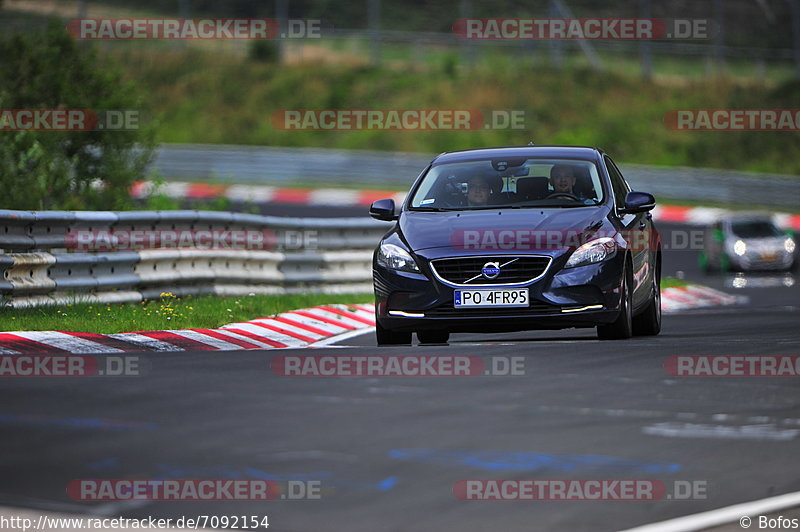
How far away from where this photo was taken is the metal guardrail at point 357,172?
137 ft

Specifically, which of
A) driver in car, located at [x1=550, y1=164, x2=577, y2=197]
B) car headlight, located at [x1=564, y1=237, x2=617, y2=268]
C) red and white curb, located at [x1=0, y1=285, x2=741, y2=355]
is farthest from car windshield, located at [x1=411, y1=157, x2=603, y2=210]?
red and white curb, located at [x1=0, y1=285, x2=741, y2=355]

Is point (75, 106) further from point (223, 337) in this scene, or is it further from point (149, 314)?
point (223, 337)

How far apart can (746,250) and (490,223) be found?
1792 cm

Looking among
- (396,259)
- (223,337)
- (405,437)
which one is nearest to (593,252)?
(396,259)

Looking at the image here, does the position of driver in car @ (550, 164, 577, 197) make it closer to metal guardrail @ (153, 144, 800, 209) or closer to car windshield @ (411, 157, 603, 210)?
car windshield @ (411, 157, 603, 210)

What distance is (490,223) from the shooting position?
11945 mm

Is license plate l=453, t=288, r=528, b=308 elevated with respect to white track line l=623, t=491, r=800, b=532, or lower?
elevated

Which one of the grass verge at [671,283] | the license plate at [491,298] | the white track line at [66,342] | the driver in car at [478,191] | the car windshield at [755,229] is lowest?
the grass verge at [671,283]

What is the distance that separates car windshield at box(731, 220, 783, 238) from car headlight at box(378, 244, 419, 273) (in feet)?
60.0

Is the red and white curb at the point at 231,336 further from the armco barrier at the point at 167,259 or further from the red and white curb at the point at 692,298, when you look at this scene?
the red and white curb at the point at 692,298

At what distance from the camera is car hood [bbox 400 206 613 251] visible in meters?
11.8

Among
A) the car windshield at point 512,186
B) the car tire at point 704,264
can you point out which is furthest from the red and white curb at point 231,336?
the car tire at point 704,264

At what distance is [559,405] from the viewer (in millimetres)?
8547

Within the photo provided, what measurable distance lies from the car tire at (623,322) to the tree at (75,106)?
9.48m
